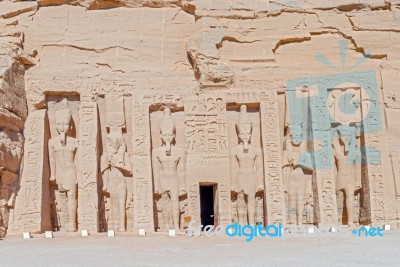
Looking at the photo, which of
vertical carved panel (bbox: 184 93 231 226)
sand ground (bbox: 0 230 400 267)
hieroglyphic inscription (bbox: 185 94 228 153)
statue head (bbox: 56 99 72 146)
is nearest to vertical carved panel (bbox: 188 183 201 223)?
vertical carved panel (bbox: 184 93 231 226)

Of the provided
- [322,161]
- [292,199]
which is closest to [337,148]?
[322,161]

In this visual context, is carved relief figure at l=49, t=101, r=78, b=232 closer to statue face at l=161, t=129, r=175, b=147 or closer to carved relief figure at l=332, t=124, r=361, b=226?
statue face at l=161, t=129, r=175, b=147

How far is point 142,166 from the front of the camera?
13.5 m

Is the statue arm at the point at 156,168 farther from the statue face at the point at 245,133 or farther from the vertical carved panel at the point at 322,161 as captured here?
the vertical carved panel at the point at 322,161

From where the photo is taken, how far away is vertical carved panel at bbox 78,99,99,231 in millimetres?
13102

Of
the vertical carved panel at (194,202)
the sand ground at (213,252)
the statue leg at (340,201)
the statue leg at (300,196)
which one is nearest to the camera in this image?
the sand ground at (213,252)

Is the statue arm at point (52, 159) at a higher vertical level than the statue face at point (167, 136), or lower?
lower

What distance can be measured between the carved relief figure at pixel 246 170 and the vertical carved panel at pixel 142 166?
208 cm

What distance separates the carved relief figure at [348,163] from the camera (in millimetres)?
13906

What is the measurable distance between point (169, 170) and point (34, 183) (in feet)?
10.4

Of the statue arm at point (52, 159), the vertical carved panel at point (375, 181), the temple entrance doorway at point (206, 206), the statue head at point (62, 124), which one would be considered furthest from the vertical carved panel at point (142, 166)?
the vertical carved panel at point (375, 181)

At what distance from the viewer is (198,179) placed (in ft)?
44.1

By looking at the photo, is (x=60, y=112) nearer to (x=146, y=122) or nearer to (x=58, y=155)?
(x=58, y=155)

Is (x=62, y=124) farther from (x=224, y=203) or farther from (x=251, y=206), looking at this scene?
(x=251, y=206)
